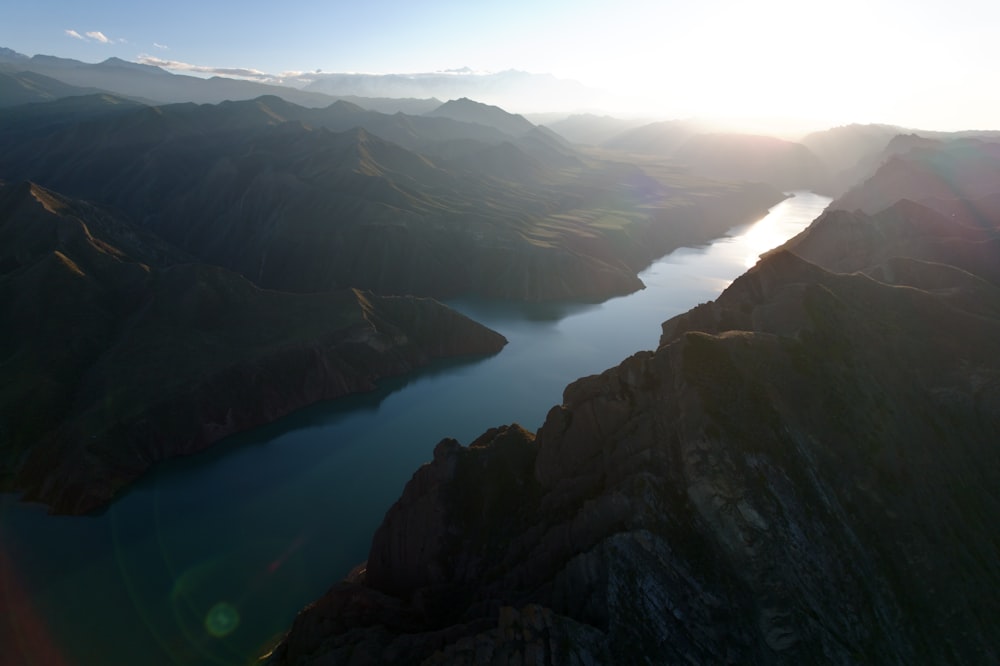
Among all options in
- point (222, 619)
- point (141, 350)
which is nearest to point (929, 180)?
point (222, 619)

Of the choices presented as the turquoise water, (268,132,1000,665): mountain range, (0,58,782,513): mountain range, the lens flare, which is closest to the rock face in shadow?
(268,132,1000,665): mountain range

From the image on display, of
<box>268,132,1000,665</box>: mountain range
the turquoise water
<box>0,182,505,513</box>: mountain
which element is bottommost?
the turquoise water

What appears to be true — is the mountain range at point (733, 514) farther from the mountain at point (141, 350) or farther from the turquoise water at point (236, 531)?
the mountain at point (141, 350)

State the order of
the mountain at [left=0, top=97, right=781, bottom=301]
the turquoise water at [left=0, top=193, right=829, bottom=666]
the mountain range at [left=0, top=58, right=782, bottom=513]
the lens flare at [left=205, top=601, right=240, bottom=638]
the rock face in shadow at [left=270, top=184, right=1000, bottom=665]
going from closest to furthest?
1. the rock face in shadow at [left=270, top=184, right=1000, bottom=665]
2. the turquoise water at [left=0, top=193, right=829, bottom=666]
3. the lens flare at [left=205, top=601, right=240, bottom=638]
4. the mountain range at [left=0, top=58, right=782, bottom=513]
5. the mountain at [left=0, top=97, right=781, bottom=301]

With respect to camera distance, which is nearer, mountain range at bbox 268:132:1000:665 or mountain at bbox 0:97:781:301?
mountain range at bbox 268:132:1000:665

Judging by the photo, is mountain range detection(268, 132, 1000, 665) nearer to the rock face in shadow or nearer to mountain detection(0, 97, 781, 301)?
the rock face in shadow

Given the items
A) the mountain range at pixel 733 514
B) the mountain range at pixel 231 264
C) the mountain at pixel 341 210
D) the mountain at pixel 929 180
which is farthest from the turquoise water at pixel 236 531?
the mountain at pixel 929 180

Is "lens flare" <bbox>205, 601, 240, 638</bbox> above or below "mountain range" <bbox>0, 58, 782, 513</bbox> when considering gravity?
below

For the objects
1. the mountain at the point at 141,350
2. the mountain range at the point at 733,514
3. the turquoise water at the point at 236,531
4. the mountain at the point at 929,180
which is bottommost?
the turquoise water at the point at 236,531
